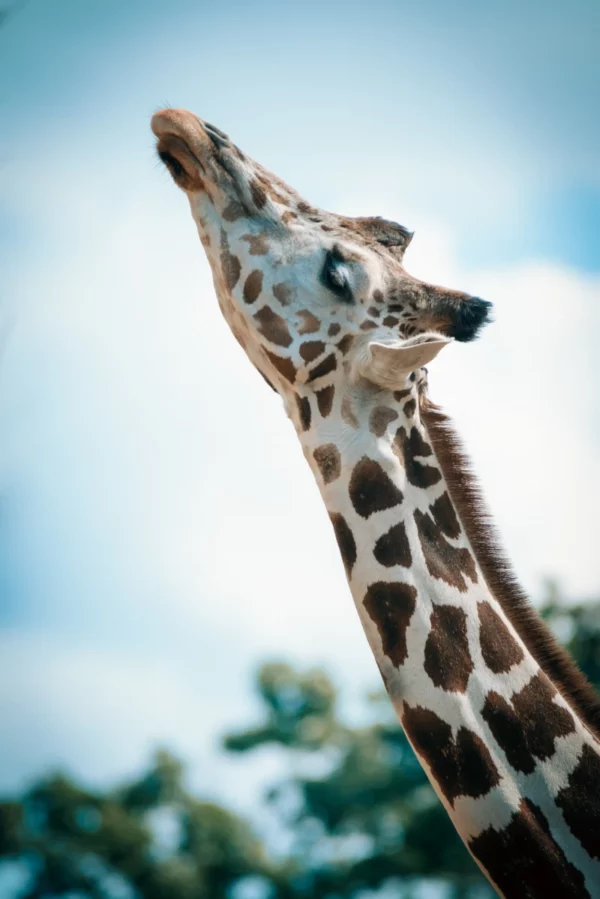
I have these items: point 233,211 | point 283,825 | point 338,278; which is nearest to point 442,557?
point 338,278

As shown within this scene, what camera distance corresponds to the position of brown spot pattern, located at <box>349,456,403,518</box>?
316 centimetres

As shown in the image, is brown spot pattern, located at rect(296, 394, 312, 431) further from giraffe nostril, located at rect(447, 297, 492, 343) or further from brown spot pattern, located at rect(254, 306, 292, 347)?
giraffe nostril, located at rect(447, 297, 492, 343)

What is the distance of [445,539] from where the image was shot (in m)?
3.22

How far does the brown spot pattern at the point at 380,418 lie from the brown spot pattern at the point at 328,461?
15cm

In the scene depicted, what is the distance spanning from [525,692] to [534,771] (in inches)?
9.8

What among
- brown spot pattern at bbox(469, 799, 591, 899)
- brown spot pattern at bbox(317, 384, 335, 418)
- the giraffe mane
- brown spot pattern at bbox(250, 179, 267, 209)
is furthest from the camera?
brown spot pattern at bbox(250, 179, 267, 209)

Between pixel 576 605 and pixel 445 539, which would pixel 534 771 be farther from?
pixel 576 605

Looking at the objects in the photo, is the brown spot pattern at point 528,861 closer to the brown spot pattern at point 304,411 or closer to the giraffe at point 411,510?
the giraffe at point 411,510

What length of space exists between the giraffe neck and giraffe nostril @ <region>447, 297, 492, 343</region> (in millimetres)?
258

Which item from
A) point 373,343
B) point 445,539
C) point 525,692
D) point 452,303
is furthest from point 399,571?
point 452,303

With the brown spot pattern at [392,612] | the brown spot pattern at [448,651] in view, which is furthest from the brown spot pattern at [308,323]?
the brown spot pattern at [448,651]

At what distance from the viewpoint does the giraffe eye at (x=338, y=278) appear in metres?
3.44

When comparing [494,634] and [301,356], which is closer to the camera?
[494,634]

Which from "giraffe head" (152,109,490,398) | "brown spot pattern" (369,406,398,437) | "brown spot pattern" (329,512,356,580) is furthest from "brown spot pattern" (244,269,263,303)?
"brown spot pattern" (329,512,356,580)
